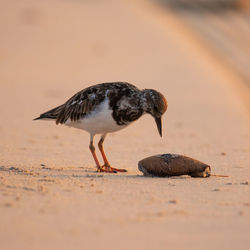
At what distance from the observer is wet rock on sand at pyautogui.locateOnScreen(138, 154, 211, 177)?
21.0 ft

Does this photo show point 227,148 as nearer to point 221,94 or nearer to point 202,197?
point 202,197

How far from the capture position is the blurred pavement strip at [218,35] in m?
18.0

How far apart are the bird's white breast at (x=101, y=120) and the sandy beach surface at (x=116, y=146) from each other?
0.51m

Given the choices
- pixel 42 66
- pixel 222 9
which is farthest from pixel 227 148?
pixel 222 9

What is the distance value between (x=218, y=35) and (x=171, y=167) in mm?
Result: 18255

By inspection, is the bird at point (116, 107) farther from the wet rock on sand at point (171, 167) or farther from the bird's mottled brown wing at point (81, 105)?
the wet rock on sand at point (171, 167)

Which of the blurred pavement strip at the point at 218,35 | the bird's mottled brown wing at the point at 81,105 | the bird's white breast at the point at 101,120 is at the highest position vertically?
the blurred pavement strip at the point at 218,35

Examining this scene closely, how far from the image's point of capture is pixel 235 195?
5562 millimetres

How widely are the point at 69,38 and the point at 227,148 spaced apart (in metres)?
12.3

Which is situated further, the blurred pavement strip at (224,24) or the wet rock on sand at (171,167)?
the blurred pavement strip at (224,24)

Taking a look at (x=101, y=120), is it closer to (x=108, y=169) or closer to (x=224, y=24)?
(x=108, y=169)

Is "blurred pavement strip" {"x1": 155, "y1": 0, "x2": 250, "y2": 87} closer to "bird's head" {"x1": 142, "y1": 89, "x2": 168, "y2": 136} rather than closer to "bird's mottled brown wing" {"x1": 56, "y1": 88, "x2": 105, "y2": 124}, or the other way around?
"bird's mottled brown wing" {"x1": 56, "y1": 88, "x2": 105, "y2": 124}

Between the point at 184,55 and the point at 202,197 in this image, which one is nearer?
the point at 202,197

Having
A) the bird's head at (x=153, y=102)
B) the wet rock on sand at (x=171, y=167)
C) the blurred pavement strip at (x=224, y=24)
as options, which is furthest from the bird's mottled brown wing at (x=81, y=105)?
the blurred pavement strip at (x=224, y=24)
